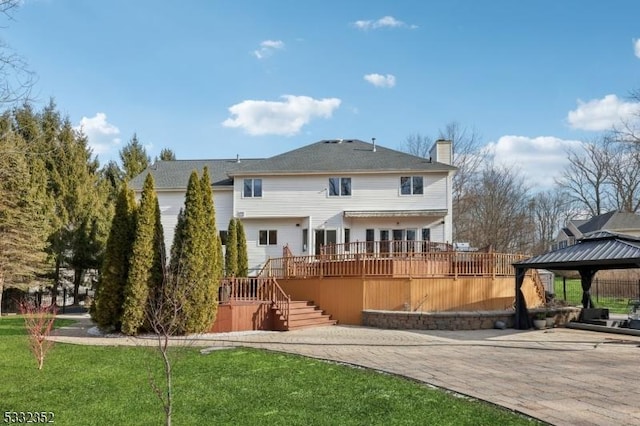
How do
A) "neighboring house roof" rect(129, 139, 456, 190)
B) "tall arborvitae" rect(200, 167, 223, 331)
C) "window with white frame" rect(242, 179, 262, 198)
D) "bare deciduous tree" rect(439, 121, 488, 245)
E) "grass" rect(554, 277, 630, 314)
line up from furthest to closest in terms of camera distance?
1. "bare deciduous tree" rect(439, 121, 488, 245)
2. "window with white frame" rect(242, 179, 262, 198)
3. "neighboring house roof" rect(129, 139, 456, 190)
4. "grass" rect(554, 277, 630, 314)
5. "tall arborvitae" rect(200, 167, 223, 331)

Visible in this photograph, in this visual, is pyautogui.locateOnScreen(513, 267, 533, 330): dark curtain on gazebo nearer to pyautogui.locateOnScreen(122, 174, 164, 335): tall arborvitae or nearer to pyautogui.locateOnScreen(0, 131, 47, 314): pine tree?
pyautogui.locateOnScreen(122, 174, 164, 335): tall arborvitae

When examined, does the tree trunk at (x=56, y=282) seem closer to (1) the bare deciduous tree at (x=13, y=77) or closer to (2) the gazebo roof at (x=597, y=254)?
(1) the bare deciduous tree at (x=13, y=77)

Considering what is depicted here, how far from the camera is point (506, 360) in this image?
8695 millimetres

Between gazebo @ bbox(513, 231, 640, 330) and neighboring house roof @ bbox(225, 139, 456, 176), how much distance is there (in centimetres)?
1032

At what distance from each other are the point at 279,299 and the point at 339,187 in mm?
10850

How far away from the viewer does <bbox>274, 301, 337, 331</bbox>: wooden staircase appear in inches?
548

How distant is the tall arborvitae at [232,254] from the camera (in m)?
19.9

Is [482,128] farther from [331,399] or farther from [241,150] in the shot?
[331,399]

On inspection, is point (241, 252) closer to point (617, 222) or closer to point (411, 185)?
point (411, 185)

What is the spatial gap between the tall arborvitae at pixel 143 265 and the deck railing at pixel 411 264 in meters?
5.83

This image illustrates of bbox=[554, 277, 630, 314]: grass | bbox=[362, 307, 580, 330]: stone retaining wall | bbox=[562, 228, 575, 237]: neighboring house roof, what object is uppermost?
bbox=[562, 228, 575, 237]: neighboring house roof

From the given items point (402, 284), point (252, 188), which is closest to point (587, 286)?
point (402, 284)

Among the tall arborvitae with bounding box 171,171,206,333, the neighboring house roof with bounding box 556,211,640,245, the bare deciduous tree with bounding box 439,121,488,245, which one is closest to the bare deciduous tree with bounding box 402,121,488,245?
the bare deciduous tree with bounding box 439,121,488,245

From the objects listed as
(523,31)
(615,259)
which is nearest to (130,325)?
(615,259)
